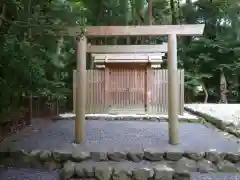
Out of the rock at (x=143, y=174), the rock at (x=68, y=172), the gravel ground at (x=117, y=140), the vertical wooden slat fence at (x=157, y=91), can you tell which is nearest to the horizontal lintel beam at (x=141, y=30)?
the gravel ground at (x=117, y=140)

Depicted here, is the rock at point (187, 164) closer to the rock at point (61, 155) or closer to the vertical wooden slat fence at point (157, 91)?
the rock at point (61, 155)

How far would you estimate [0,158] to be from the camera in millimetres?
4520

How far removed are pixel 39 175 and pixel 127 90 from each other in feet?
18.6

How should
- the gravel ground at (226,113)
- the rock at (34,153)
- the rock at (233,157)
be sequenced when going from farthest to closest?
the gravel ground at (226,113) < the rock at (34,153) < the rock at (233,157)

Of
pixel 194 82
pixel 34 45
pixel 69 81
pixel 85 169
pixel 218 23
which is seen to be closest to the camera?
pixel 34 45

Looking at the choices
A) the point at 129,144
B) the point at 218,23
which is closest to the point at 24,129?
the point at 129,144

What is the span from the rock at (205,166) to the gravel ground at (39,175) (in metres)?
0.12

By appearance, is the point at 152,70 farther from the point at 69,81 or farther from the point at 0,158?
the point at 0,158

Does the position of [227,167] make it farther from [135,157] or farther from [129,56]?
[129,56]

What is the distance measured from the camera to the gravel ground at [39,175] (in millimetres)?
3945

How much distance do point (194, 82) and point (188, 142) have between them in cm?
929

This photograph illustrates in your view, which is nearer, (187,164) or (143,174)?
(143,174)

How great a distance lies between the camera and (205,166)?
4.25 m

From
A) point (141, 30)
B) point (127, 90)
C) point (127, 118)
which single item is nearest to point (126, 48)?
point (127, 90)
